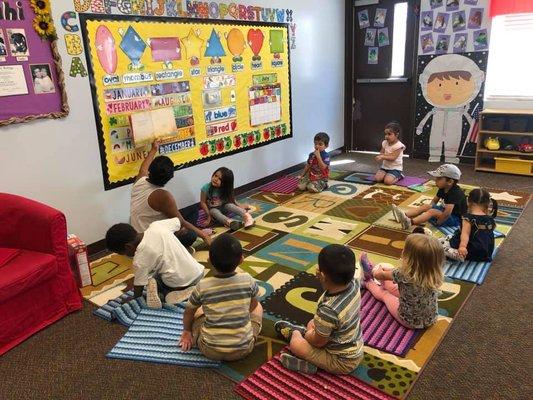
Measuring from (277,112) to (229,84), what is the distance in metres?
0.85

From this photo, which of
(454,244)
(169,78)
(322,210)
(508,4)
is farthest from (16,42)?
(508,4)

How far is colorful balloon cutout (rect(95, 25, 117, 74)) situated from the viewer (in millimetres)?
3217

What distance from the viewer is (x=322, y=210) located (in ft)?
13.6

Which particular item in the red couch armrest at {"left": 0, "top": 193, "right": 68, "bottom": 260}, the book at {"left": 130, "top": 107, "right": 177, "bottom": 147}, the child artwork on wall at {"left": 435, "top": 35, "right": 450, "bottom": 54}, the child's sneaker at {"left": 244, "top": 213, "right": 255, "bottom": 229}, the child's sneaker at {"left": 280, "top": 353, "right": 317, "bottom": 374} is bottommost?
the child's sneaker at {"left": 280, "top": 353, "right": 317, "bottom": 374}

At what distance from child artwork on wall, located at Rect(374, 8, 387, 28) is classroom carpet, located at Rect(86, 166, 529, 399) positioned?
2.08 metres

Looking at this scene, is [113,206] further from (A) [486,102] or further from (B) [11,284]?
(A) [486,102]

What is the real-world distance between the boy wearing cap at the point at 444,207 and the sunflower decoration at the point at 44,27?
286cm

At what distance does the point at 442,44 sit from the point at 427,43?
7.2 inches

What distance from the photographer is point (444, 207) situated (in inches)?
141

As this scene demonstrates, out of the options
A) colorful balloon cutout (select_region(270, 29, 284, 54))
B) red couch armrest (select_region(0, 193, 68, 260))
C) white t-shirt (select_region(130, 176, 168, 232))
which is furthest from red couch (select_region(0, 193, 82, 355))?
colorful balloon cutout (select_region(270, 29, 284, 54))

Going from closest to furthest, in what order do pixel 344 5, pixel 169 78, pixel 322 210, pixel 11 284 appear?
pixel 11 284, pixel 169 78, pixel 322 210, pixel 344 5

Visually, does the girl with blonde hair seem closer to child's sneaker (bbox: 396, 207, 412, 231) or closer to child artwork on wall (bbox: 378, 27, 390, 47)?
child's sneaker (bbox: 396, 207, 412, 231)

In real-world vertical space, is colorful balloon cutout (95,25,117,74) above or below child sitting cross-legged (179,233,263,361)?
above

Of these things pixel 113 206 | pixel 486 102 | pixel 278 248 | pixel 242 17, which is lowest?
pixel 278 248
